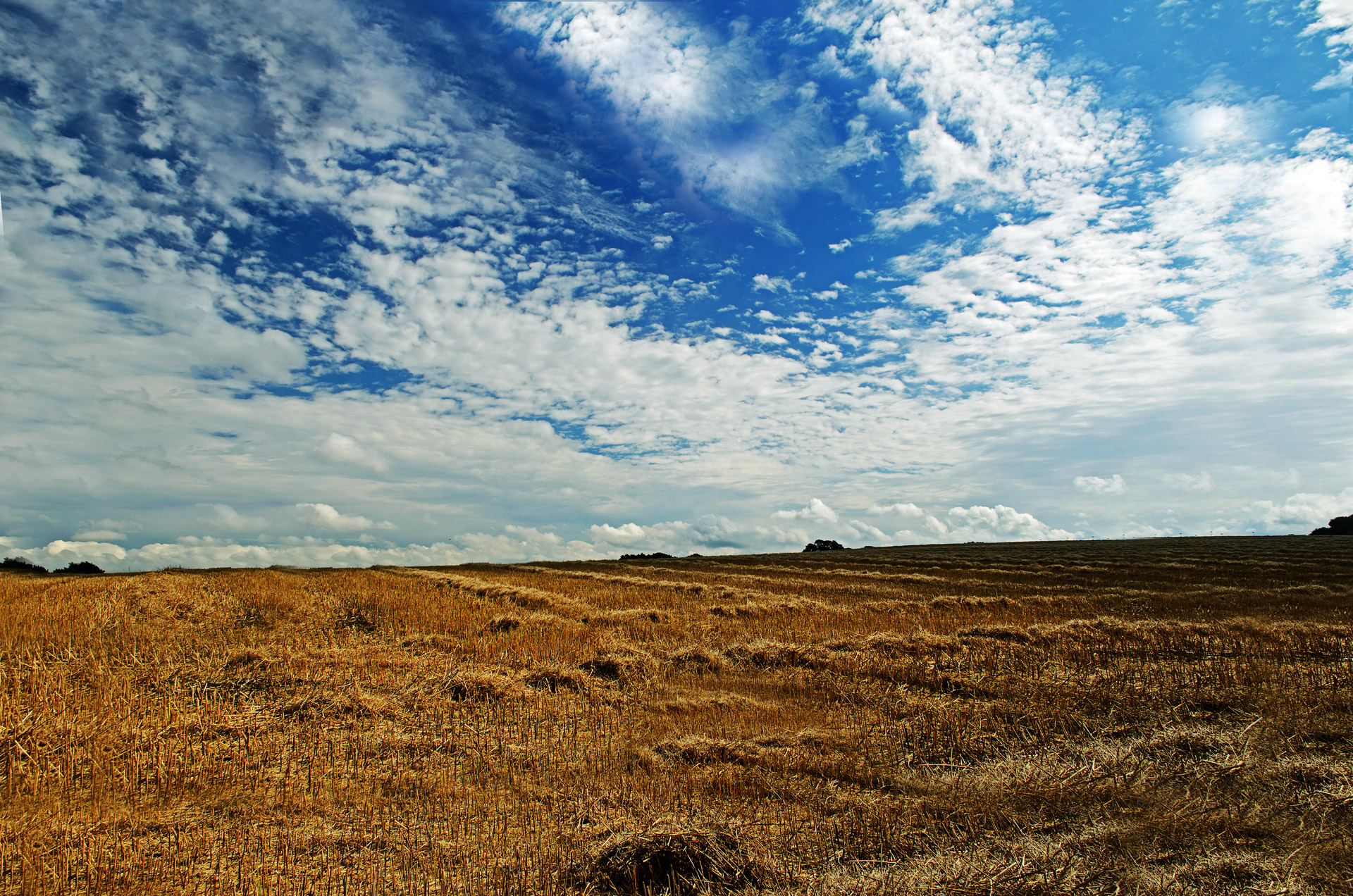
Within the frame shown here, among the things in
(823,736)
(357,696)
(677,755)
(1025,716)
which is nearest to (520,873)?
(677,755)

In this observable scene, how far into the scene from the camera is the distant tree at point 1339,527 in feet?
264

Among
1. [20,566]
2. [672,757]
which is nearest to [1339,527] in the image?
[672,757]

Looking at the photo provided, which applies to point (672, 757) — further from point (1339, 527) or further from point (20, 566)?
point (1339, 527)

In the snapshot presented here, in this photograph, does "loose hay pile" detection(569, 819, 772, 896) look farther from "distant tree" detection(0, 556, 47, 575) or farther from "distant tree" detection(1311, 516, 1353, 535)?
"distant tree" detection(1311, 516, 1353, 535)

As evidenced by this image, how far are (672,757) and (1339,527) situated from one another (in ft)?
362

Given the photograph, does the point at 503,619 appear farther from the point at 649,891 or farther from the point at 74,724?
the point at 649,891

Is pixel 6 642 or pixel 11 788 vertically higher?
pixel 6 642

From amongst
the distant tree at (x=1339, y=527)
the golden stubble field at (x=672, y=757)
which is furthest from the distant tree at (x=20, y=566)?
the distant tree at (x=1339, y=527)

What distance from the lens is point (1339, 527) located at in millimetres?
82125

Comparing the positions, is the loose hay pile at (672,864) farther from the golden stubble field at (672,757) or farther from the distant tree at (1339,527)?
the distant tree at (1339,527)

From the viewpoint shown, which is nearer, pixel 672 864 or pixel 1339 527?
pixel 672 864

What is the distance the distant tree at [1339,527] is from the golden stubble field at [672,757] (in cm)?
9335

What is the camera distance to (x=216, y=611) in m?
16.1

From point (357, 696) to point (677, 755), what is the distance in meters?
4.46
